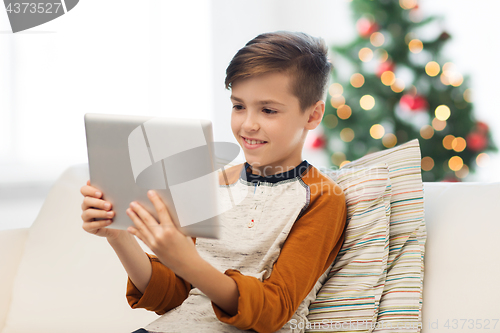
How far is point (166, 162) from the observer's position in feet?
2.34

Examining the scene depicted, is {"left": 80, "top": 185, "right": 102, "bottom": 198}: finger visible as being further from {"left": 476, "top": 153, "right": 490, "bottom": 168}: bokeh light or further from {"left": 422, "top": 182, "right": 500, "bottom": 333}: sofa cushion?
{"left": 476, "top": 153, "right": 490, "bottom": 168}: bokeh light

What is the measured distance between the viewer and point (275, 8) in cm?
344

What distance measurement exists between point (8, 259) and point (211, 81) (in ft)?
6.37

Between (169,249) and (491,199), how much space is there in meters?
0.85

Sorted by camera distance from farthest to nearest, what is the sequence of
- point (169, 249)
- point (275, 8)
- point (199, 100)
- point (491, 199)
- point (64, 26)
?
point (275, 8), point (199, 100), point (64, 26), point (491, 199), point (169, 249)

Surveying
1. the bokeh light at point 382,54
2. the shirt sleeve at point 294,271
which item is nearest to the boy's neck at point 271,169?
the shirt sleeve at point 294,271

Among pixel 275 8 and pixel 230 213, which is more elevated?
pixel 275 8

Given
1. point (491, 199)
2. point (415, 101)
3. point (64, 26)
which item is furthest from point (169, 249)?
point (415, 101)

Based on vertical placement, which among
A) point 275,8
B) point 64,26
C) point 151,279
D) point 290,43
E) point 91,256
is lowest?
point 91,256

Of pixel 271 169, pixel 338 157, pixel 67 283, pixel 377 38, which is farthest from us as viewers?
pixel 338 157

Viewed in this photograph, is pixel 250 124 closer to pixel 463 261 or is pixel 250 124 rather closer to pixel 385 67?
pixel 463 261

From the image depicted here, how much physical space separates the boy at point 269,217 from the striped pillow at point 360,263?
0.12ft

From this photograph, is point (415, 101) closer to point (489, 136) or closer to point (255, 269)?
point (489, 136)

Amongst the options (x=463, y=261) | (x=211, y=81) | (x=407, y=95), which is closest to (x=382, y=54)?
(x=407, y=95)
